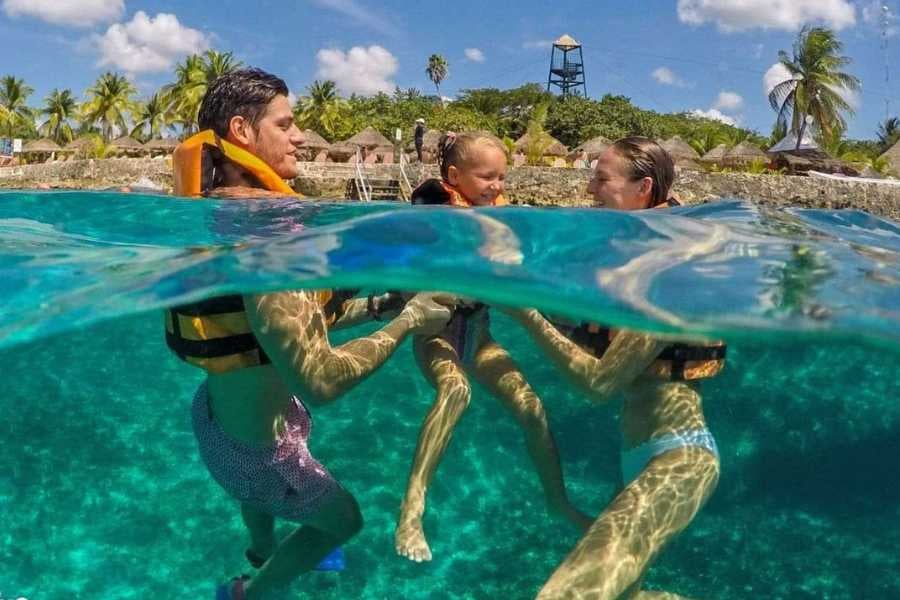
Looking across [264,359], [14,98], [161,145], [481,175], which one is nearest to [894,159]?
[481,175]

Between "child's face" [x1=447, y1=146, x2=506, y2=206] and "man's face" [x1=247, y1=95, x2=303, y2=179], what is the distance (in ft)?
4.10

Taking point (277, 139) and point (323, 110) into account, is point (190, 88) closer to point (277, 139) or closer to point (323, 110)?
point (323, 110)

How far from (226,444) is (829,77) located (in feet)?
145

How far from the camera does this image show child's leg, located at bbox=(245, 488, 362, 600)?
338 cm

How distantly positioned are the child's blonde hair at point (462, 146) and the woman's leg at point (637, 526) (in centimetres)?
212

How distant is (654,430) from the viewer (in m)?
3.55

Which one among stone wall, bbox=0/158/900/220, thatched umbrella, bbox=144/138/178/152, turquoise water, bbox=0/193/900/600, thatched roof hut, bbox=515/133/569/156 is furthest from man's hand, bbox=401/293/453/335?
thatched umbrella, bbox=144/138/178/152

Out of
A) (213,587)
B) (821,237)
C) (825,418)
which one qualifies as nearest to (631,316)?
(821,237)

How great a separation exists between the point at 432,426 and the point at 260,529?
114 cm

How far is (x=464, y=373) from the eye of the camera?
483 cm

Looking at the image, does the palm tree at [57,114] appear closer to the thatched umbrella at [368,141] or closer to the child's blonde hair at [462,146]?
the thatched umbrella at [368,141]

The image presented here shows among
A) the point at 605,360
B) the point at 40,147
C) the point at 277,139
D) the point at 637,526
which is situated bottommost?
the point at 40,147

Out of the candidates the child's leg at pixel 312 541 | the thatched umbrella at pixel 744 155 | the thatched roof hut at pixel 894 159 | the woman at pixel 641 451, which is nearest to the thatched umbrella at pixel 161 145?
the thatched umbrella at pixel 744 155

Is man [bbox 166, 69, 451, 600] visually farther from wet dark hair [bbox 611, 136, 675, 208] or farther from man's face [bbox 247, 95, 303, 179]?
wet dark hair [bbox 611, 136, 675, 208]
